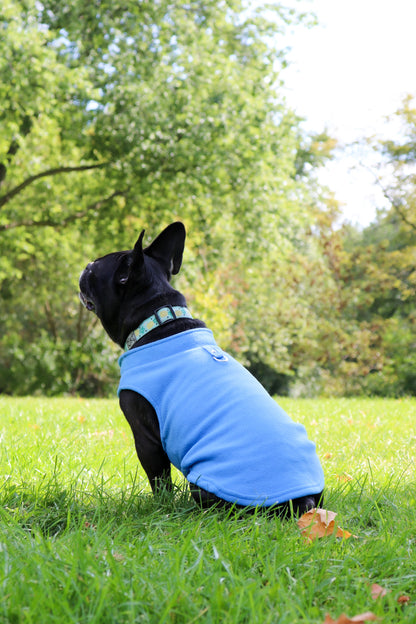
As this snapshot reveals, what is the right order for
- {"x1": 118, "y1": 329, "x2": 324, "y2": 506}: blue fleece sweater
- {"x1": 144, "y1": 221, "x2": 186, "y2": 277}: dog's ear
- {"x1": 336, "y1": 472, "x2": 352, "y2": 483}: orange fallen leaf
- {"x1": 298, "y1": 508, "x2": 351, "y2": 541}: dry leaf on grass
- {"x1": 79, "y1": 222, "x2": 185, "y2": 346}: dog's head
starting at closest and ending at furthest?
{"x1": 298, "y1": 508, "x2": 351, "y2": 541}: dry leaf on grass
{"x1": 118, "y1": 329, "x2": 324, "y2": 506}: blue fleece sweater
{"x1": 79, "y1": 222, "x2": 185, "y2": 346}: dog's head
{"x1": 144, "y1": 221, "x2": 186, "y2": 277}: dog's ear
{"x1": 336, "y1": 472, "x2": 352, "y2": 483}: orange fallen leaf

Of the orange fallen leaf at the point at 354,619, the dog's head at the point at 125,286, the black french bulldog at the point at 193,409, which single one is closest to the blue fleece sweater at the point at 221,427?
the black french bulldog at the point at 193,409

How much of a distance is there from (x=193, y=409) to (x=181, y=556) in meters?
0.74

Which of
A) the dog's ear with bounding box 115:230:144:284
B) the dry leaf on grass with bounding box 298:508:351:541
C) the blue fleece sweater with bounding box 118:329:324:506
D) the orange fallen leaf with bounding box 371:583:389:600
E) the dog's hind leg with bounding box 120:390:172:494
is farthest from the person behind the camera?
the dog's ear with bounding box 115:230:144:284

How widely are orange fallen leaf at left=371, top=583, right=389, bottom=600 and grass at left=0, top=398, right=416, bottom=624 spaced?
0.07 feet

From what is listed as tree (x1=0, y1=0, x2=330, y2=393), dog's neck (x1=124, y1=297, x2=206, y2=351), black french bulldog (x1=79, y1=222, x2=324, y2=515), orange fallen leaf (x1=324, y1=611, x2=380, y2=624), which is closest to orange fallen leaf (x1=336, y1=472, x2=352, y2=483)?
black french bulldog (x1=79, y1=222, x2=324, y2=515)

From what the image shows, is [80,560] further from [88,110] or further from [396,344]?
[396,344]

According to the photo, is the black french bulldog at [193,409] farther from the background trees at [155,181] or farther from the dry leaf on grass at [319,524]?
the background trees at [155,181]

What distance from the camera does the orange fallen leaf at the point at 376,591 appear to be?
1.66m

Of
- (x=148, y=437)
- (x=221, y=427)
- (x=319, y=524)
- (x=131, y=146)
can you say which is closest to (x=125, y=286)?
(x=148, y=437)

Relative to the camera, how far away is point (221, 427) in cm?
235

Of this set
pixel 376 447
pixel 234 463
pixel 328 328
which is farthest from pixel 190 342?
pixel 328 328

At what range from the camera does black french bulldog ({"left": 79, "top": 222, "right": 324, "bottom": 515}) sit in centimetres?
229

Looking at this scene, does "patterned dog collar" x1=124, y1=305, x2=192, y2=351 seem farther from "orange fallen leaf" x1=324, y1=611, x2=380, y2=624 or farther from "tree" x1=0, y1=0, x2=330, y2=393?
"tree" x1=0, y1=0, x2=330, y2=393

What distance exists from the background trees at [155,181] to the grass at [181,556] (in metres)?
8.29
